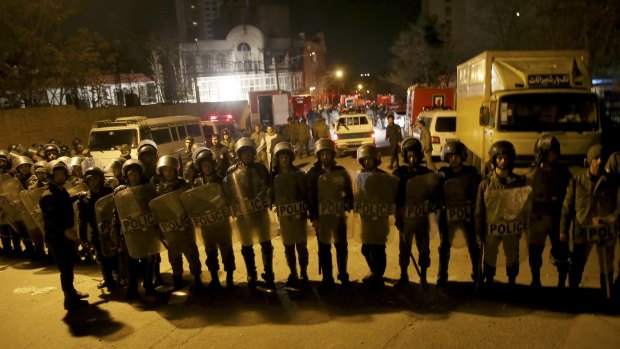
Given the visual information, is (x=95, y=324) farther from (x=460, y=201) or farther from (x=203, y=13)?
(x=203, y=13)

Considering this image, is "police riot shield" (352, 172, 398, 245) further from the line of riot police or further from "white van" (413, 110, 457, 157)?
"white van" (413, 110, 457, 157)

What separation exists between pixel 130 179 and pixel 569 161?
7.64 meters

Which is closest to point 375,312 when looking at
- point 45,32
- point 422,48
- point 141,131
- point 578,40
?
point 141,131

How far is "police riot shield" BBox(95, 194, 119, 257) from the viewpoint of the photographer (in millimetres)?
5734

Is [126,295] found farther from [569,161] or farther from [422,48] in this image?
[422,48]

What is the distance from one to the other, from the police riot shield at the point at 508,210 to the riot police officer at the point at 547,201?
12.9 inches

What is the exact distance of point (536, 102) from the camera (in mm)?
9352

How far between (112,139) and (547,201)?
1146cm

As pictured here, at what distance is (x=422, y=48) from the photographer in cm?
5012

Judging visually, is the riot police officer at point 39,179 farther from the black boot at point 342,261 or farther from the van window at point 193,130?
the van window at point 193,130

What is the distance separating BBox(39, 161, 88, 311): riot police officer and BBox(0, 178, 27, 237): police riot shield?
84.1 inches

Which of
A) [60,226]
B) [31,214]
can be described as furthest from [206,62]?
[60,226]

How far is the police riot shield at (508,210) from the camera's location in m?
4.89

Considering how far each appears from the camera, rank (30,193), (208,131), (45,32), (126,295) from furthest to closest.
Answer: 1. (45,32)
2. (208,131)
3. (30,193)
4. (126,295)
